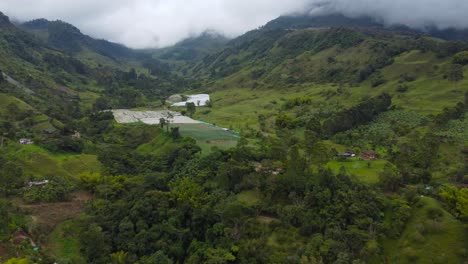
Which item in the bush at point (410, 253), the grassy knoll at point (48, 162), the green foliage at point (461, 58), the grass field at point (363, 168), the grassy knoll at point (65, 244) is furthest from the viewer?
the green foliage at point (461, 58)

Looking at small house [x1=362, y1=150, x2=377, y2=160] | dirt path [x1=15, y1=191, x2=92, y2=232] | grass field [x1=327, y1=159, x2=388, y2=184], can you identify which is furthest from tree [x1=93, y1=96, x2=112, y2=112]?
small house [x1=362, y1=150, x2=377, y2=160]

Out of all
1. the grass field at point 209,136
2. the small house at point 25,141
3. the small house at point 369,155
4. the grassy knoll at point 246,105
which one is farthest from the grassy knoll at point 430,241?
the small house at point 25,141

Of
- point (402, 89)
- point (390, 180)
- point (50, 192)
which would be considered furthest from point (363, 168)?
point (402, 89)

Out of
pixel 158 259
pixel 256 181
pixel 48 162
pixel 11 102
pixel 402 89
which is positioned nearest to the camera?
pixel 158 259

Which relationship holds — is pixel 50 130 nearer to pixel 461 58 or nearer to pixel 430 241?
pixel 430 241

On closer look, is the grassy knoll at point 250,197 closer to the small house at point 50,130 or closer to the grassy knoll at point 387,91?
the grassy knoll at point 387,91
